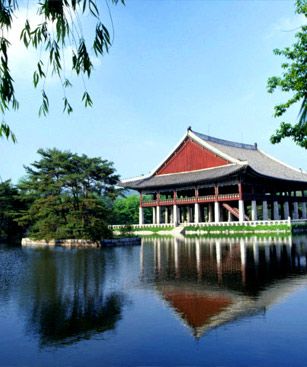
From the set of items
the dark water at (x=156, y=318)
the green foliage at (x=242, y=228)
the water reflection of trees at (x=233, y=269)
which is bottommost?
the dark water at (x=156, y=318)

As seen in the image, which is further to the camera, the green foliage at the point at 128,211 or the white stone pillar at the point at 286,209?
the green foliage at the point at 128,211

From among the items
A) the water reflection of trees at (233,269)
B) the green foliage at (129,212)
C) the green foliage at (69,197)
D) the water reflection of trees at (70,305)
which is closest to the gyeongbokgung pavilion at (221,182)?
the green foliage at (129,212)

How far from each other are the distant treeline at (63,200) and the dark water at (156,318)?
17.3 meters

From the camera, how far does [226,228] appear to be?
45.0 m

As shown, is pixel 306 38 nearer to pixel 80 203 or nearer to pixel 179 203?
pixel 80 203

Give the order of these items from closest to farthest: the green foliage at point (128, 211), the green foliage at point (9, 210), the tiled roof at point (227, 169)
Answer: the green foliage at point (9, 210)
the tiled roof at point (227, 169)
the green foliage at point (128, 211)

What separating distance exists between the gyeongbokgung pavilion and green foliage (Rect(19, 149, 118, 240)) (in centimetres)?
1272

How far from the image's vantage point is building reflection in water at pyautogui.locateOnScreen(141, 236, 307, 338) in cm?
931

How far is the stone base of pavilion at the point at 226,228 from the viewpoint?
41375 mm

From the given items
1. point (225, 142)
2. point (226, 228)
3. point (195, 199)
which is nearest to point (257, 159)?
point (225, 142)

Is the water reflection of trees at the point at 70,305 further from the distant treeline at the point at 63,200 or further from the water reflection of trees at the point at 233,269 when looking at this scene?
the distant treeline at the point at 63,200

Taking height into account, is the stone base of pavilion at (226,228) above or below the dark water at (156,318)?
above

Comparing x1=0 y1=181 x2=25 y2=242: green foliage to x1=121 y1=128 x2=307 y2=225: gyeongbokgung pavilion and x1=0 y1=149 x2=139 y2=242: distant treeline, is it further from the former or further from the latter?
x1=121 y1=128 x2=307 y2=225: gyeongbokgung pavilion

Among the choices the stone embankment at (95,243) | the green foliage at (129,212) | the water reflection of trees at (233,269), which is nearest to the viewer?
the water reflection of trees at (233,269)
